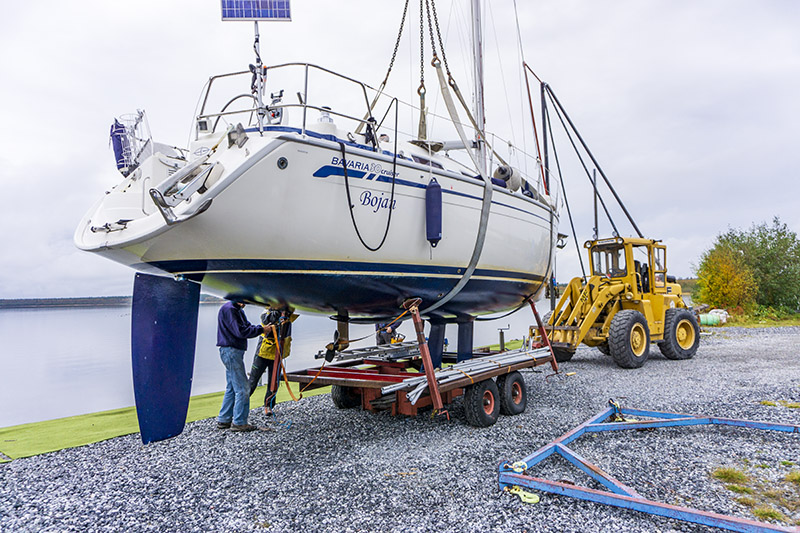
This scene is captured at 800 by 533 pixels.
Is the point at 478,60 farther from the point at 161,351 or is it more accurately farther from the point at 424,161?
the point at 161,351

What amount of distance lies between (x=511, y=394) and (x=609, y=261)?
574 centimetres

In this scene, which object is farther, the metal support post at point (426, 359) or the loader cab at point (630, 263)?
the loader cab at point (630, 263)

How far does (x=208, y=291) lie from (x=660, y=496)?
4230 mm

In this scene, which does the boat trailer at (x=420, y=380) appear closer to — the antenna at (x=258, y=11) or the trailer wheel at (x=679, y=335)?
the antenna at (x=258, y=11)

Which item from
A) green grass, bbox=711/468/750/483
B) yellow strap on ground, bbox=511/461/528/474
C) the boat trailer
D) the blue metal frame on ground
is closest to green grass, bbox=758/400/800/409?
the blue metal frame on ground

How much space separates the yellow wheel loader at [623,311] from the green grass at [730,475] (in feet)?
17.5

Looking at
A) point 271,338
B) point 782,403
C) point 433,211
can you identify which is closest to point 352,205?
point 433,211

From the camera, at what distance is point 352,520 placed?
3.37 m

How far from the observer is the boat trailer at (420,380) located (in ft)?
16.2

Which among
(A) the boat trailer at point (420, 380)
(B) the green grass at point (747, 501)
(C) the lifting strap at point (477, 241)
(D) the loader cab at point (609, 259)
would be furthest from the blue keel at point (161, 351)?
(D) the loader cab at point (609, 259)

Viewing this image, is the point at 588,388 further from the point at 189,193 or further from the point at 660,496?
the point at 189,193

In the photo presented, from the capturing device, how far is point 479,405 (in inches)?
217

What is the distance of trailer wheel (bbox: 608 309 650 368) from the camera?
902 centimetres

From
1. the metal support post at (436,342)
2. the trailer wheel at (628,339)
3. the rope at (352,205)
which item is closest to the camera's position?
the rope at (352,205)
